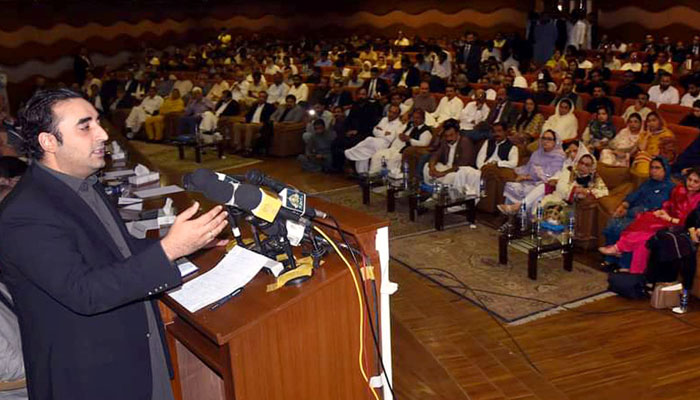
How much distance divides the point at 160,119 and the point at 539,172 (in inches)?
271

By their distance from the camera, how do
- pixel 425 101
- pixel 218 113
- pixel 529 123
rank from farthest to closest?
pixel 218 113 → pixel 425 101 → pixel 529 123

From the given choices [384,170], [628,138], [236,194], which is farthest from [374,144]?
[236,194]

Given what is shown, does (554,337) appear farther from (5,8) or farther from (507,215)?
(5,8)

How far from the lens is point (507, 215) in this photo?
5.38 metres

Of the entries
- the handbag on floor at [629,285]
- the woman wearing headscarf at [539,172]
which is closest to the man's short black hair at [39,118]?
the handbag on floor at [629,285]

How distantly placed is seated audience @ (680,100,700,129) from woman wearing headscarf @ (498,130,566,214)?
1.48 m

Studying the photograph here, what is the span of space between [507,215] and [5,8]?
45.0 ft

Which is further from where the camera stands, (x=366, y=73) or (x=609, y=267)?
(x=366, y=73)

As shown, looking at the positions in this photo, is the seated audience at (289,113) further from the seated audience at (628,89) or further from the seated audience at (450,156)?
the seated audience at (628,89)

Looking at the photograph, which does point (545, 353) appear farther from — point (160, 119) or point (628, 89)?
point (160, 119)

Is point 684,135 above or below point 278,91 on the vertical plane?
below

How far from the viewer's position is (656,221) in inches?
167

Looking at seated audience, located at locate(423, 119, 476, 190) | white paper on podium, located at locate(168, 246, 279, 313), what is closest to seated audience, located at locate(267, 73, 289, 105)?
seated audience, located at locate(423, 119, 476, 190)

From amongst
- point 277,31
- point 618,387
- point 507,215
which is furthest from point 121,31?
point 618,387
